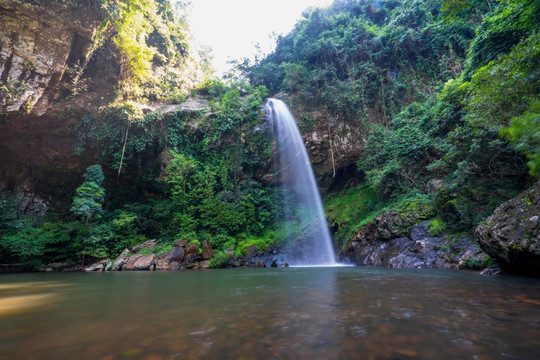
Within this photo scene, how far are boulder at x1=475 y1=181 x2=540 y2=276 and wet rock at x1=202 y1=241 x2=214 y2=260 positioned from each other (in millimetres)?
10812

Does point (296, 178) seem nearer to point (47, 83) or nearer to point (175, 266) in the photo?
point (175, 266)

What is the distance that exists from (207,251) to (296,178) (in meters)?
8.08

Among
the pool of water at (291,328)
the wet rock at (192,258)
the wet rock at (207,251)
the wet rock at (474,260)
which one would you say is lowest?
the pool of water at (291,328)

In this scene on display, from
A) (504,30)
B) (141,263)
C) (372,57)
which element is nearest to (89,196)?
(141,263)

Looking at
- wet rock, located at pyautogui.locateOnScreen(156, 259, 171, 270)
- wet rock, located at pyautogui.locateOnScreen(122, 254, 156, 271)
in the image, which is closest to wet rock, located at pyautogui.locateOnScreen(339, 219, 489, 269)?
wet rock, located at pyautogui.locateOnScreen(156, 259, 171, 270)

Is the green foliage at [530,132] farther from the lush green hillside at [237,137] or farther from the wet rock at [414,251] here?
the lush green hillside at [237,137]

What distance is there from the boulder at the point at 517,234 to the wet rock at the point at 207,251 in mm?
10812

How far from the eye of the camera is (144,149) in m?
15.9

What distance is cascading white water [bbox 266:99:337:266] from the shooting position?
15.3m

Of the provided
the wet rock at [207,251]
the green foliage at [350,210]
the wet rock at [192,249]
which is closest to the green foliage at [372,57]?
the green foliage at [350,210]

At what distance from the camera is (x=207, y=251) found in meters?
12.3

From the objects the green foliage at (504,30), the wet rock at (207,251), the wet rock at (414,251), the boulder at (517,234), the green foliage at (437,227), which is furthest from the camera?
the wet rock at (207,251)

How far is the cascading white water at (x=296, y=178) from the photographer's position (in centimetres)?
1531

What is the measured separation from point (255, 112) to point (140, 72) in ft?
26.6
